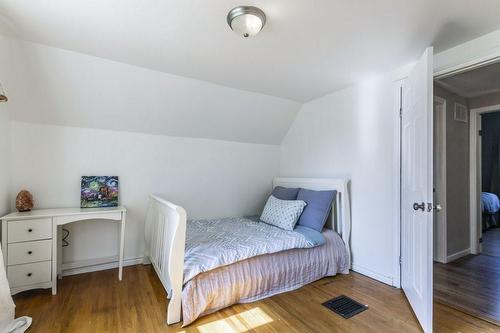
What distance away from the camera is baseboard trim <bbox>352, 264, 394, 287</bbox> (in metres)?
2.51

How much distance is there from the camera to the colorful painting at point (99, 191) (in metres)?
2.73

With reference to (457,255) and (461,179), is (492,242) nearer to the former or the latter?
(457,255)

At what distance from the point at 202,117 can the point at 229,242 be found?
1665mm

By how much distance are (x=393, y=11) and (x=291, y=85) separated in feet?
4.69

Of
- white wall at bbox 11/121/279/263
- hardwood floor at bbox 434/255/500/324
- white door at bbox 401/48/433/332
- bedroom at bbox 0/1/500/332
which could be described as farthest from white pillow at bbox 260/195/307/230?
hardwood floor at bbox 434/255/500/324

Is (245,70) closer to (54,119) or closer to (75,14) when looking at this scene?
(75,14)

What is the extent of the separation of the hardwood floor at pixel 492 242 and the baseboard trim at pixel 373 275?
2.13 m

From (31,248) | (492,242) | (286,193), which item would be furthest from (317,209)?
(492,242)

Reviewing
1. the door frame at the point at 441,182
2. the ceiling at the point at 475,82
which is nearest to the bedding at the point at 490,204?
the door frame at the point at 441,182

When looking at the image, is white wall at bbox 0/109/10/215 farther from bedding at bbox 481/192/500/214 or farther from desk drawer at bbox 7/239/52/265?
bedding at bbox 481/192/500/214

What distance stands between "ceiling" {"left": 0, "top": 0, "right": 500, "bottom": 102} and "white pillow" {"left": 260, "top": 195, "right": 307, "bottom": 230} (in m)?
1.47

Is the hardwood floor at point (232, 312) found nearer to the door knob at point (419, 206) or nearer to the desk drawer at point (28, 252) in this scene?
the desk drawer at point (28, 252)

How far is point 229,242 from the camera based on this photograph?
2307 millimetres

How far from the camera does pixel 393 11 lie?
160 centimetres
